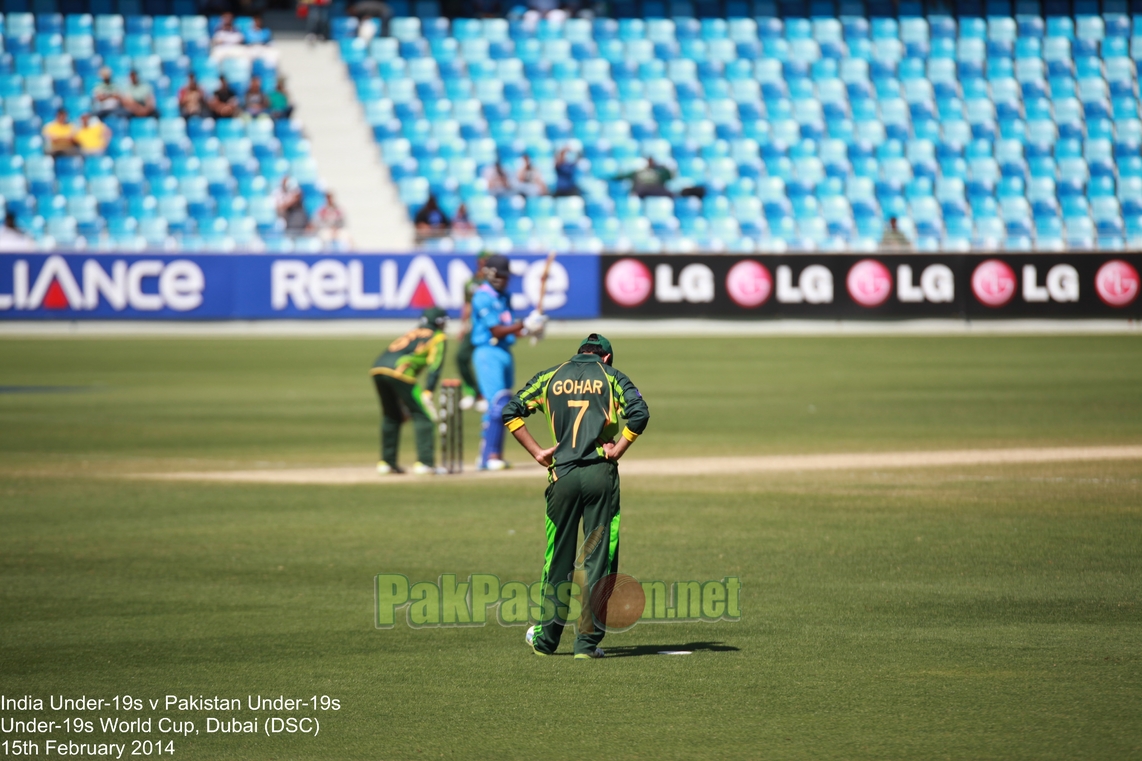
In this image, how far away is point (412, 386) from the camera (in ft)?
48.2

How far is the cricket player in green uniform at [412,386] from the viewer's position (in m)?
14.6

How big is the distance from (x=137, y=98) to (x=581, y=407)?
1301 inches

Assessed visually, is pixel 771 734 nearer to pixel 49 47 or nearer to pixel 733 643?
pixel 733 643

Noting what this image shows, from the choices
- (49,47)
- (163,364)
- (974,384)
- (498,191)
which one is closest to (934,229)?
(498,191)

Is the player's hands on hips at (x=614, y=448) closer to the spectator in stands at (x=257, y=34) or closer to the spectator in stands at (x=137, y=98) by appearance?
the spectator in stands at (x=137, y=98)

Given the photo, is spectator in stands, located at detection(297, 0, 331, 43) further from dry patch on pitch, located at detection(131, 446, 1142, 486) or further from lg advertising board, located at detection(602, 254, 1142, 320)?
dry patch on pitch, located at detection(131, 446, 1142, 486)

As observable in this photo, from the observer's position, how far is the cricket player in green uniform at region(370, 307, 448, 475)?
14.6m

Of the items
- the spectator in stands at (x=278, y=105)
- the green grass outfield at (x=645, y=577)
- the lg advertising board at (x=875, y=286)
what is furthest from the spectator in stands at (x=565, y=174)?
the green grass outfield at (x=645, y=577)

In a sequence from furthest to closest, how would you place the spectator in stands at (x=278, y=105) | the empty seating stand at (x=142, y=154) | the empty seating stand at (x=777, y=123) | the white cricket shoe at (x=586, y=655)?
the spectator in stands at (x=278, y=105) → the empty seating stand at (x=777, y=123) → the empty seating stand at (x=142, y=154) → the white cricket shoe at (x=586, y=655)

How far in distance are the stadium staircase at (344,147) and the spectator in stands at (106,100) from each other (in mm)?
4582

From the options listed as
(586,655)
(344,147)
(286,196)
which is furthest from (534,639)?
(344,147)

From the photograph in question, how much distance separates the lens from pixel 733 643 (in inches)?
308

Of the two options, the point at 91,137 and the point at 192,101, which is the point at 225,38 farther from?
the point at 91,137

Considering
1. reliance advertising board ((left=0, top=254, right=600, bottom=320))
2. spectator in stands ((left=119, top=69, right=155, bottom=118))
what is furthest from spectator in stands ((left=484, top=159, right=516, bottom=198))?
spectator in stands ((left=119, top=69, right=155, bottom=118))
